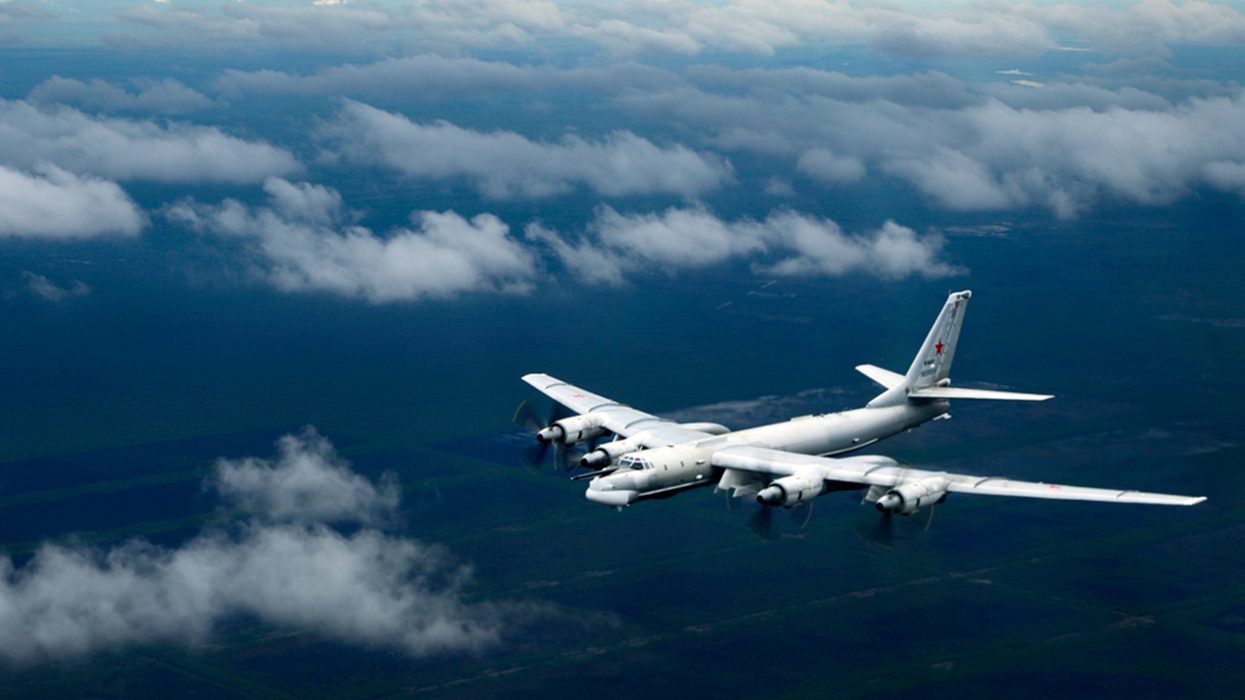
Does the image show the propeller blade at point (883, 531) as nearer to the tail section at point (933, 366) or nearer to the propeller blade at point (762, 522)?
the propeller blade at point (762, 522)

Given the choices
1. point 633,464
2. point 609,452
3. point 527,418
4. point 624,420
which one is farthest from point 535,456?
point 633,464

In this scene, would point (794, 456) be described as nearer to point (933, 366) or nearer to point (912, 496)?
point (912, 496)

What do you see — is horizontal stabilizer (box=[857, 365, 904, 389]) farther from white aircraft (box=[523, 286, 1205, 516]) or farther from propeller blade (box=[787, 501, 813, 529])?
propeller blade (box=[787, 501, 813, 529])

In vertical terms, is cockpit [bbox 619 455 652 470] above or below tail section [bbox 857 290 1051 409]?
below

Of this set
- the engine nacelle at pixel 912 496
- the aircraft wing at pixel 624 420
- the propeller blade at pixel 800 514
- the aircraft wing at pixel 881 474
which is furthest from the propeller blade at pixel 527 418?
the engine nacelle at pixel 912 496

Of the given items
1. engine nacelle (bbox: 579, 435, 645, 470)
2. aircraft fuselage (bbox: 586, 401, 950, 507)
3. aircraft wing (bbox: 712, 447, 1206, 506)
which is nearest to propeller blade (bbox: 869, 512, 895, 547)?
aircraft wing (bbox: 712, 447, 1206, 506)

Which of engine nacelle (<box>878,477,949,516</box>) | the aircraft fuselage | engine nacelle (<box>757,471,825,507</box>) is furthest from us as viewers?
the aircraft fuselage

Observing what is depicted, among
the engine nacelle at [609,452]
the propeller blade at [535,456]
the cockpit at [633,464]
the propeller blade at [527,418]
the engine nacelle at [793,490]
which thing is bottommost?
the engine nacelle at [793,490]
